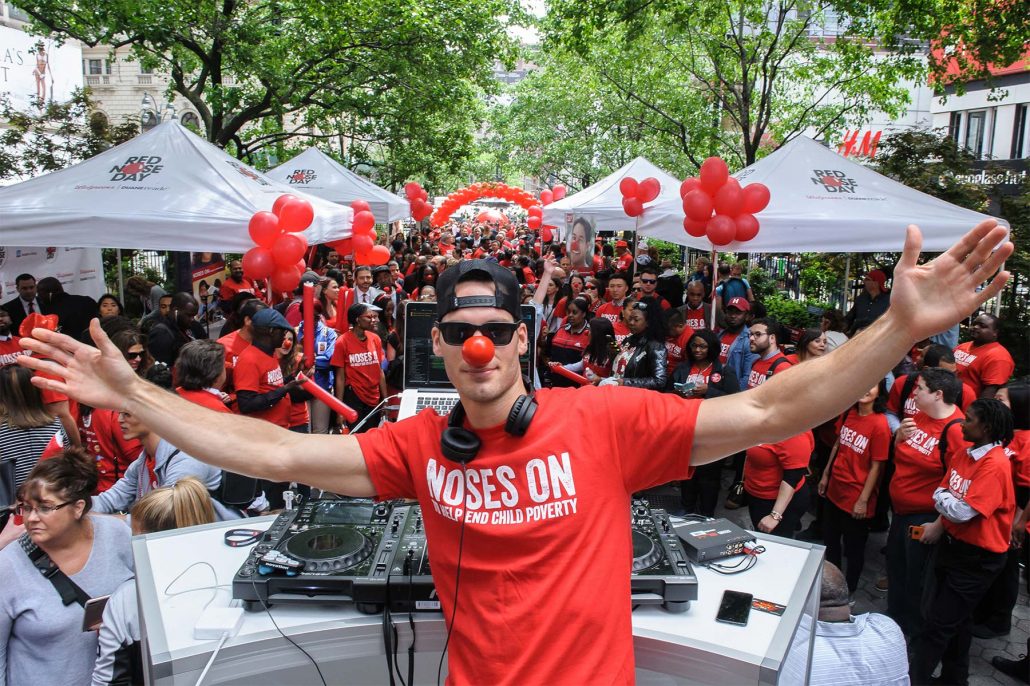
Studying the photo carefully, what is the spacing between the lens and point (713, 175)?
8.19 meters

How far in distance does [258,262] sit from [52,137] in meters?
8.58

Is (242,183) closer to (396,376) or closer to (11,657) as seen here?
(396,376)

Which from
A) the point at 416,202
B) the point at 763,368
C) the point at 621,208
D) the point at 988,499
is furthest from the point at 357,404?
the point at 416,202

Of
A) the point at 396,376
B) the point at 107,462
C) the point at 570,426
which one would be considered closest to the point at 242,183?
the point at 396,376

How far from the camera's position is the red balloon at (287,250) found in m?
6.93

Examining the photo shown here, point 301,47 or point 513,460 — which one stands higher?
point 301,47

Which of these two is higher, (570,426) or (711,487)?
(570,426)

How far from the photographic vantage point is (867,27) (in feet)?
45.9

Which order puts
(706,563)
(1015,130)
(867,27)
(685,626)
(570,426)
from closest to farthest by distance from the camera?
1. (570,426)
2. (685,626)
3. (706,563)
4. (867,27)
5. (1015,130)

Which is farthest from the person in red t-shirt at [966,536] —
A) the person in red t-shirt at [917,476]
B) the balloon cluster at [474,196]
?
the balloon cluster at [474,196]

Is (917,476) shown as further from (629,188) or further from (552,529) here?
(629,188)

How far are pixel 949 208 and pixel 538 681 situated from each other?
7890 mm

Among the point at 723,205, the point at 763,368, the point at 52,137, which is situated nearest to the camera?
the point at 763,368

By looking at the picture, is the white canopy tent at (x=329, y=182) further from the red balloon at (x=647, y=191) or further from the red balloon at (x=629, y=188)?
the red balloon at (x=647, y=191)
